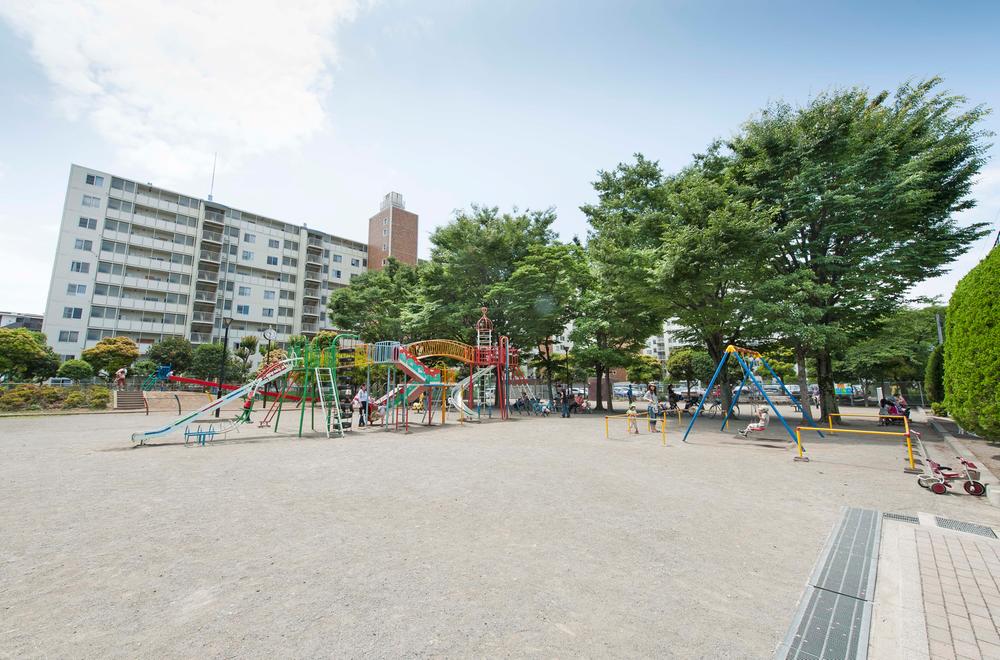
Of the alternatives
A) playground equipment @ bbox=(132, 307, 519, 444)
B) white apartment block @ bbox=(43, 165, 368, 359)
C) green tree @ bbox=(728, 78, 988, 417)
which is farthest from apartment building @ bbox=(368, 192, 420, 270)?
green tree @ bbox=(728, 78, 988, 417)

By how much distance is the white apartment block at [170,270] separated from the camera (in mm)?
48844

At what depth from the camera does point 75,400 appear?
27750 millimetres

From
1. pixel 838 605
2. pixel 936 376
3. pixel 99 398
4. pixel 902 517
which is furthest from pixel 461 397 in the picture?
pixel 936 376

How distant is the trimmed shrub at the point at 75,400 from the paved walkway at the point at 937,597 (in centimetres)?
3950

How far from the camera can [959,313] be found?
34.0 ft

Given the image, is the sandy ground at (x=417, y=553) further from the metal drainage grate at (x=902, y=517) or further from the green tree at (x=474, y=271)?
the green tree at (x=474, y=271)

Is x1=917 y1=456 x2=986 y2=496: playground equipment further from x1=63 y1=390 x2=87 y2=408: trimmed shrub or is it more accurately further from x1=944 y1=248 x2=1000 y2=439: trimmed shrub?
x1=63 y1=390 x2=87 y2=408: trimmed shrub

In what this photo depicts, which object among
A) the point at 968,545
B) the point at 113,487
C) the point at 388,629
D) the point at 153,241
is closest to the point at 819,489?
the point at 968,545

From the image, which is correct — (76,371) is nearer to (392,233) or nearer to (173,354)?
(173,354)

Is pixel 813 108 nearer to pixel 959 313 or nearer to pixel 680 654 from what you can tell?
pixel 959 313

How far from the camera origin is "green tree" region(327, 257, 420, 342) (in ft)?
130

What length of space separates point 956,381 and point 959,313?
1.71 metres

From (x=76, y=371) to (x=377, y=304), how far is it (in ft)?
89.3

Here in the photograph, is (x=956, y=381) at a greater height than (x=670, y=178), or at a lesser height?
lesser
